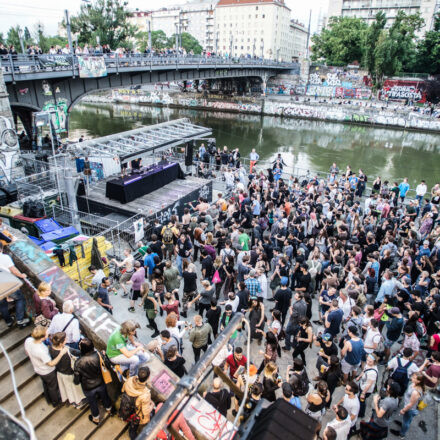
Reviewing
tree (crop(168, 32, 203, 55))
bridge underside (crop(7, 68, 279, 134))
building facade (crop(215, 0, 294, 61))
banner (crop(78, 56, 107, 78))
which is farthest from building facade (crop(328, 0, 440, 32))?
banner (crop(78, 56, 107, 78))

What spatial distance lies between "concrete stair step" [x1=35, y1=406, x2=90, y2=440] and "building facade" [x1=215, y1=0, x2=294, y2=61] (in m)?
110

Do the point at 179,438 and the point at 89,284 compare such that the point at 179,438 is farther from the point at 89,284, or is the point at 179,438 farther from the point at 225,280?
the point at 89,284

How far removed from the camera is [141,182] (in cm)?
1439

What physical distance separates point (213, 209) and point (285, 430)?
1159 cm

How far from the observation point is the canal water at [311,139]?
1211 inches

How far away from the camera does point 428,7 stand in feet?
268

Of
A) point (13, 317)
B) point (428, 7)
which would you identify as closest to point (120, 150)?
point (13, 317)

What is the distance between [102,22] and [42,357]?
213 ft

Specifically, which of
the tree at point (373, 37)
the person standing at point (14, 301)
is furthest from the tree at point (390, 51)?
the person standing at point (14, 301)

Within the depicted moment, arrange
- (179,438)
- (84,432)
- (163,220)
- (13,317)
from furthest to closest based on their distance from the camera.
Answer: (163,220), (13,317), (84,432), (179,438)

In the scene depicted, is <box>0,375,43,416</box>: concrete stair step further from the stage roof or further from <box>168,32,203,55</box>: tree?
<box>168,32,203,55</box>: tree

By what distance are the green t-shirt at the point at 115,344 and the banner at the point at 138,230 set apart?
673 cm

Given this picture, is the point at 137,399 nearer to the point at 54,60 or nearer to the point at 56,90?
the point at 56,90

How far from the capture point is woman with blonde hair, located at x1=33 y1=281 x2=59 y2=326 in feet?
17.8
